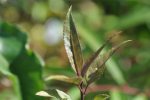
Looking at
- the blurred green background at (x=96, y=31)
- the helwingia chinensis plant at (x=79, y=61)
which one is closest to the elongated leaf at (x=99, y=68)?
the helwingia chinensis plant at (x=79, y=61)

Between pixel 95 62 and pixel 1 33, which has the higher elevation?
pixel 1 33

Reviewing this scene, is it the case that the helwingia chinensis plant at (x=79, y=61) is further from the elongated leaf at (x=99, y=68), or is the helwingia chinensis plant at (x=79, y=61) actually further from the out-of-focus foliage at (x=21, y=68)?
the out-of-focus foliage at (x=21, y=68)

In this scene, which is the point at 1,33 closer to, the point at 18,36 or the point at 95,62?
the point at 18,36

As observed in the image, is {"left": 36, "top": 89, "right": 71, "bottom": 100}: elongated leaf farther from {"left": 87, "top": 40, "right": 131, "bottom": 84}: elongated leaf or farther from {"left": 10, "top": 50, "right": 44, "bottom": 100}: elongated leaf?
{"left": 10, "top": 50, "right": 44, "bottom": 100}: elongated leaf

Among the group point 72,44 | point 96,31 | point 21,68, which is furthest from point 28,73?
point 96,31

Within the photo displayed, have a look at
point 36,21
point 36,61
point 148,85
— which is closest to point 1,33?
point 36,61
